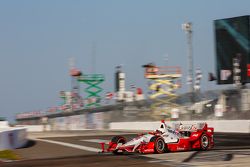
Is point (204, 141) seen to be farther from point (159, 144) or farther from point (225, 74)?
Result: point (225, 74)

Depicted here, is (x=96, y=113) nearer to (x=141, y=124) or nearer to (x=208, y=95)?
(x=141, y=124)

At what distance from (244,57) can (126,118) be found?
12.7 metres

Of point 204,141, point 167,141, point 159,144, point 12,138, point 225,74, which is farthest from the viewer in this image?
point 225,74

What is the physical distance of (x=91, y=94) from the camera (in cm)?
9506

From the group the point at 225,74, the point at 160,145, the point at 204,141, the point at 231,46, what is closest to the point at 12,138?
the point at 160,145

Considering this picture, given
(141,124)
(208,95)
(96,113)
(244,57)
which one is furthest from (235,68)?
(96,113)

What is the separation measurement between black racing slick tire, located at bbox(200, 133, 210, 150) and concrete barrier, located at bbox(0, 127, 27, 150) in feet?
26.3

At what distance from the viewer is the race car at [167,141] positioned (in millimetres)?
15695

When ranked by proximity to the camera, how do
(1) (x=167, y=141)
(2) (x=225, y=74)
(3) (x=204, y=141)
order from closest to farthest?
(1) (x=167, y=141), (3) (x=204, y=141), (2) (x=225, y=74)

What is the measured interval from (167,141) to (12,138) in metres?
8.79

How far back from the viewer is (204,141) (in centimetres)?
1708

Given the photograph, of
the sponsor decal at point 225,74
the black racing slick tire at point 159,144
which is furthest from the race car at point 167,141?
the sponsor decal at point 225,74

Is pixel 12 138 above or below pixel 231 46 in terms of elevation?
below

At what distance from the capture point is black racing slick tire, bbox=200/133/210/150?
1697cm
